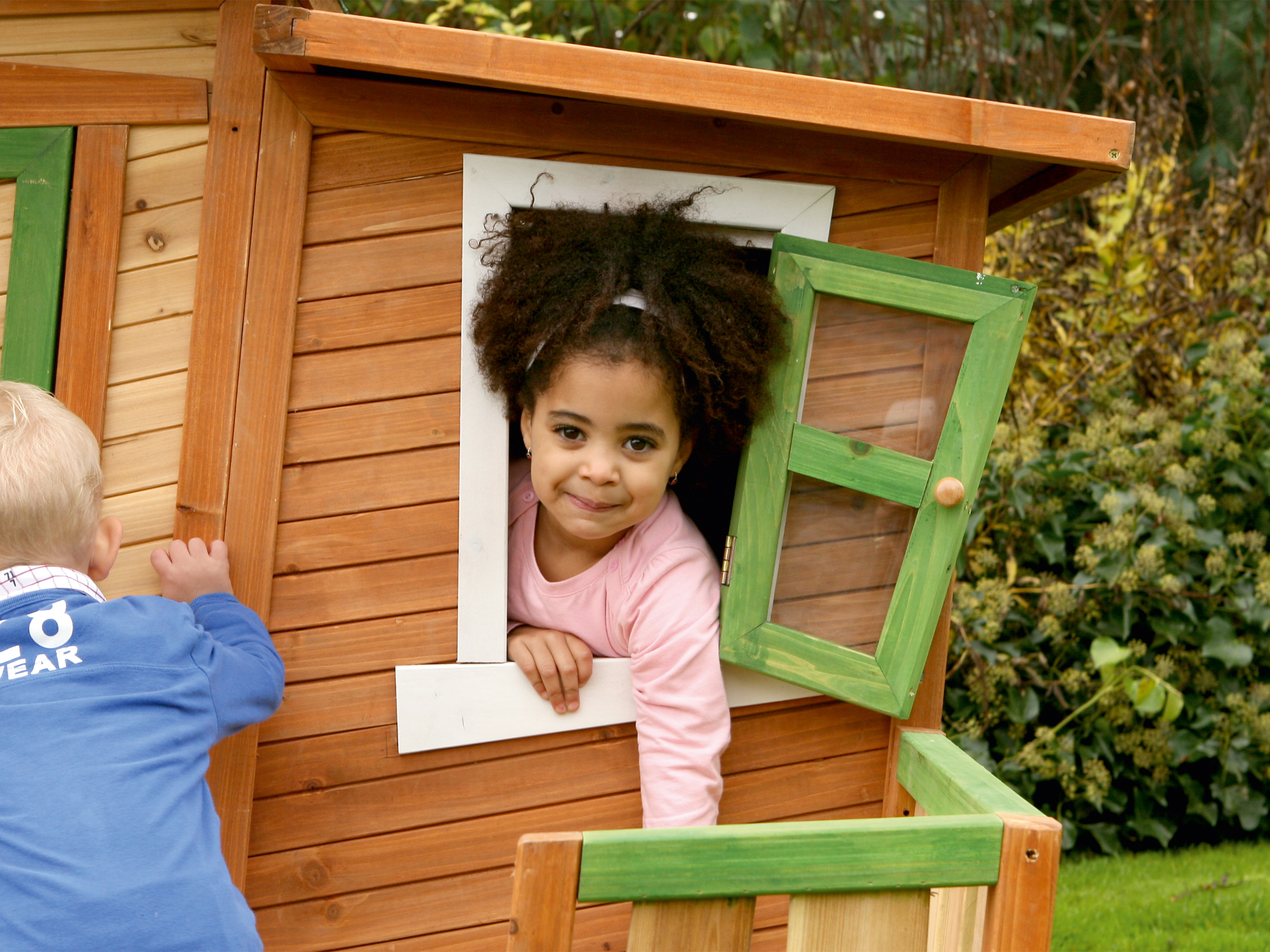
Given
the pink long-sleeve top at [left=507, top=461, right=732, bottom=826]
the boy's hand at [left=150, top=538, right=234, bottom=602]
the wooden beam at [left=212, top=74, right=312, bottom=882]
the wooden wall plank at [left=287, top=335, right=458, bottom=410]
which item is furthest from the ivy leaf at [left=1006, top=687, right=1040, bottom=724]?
the boy's hand at [left=150, top=538, right=234, bottom=602]

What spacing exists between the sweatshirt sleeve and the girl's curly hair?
0.62 m

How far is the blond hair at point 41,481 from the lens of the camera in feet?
5.50

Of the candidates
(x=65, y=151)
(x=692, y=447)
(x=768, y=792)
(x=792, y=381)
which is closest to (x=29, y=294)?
(x=65, y=151)

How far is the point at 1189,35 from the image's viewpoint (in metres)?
Answer: 5.45

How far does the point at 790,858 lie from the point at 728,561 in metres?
0.67

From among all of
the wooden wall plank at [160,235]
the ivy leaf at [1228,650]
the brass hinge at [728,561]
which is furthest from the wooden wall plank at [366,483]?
the ivy leaf at [1228,650]

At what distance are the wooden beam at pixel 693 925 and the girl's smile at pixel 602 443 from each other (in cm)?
75

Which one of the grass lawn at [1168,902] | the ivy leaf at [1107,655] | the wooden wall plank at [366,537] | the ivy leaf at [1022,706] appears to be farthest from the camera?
the ivy leaf at [1022,706]

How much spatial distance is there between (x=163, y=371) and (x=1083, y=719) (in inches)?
121

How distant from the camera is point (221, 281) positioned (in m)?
1.96

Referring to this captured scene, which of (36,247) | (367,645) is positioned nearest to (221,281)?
(36,247)

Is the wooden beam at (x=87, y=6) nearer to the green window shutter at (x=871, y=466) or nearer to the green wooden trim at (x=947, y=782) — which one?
the green window shutter at (x=871, y=466)

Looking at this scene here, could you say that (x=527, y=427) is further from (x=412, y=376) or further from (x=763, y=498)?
(x=763, y=498)

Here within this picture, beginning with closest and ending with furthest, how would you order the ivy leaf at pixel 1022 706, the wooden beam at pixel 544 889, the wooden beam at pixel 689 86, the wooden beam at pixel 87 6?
1. the wooden beam at pixel 544 889
2. the wooden beam at pixel 689 86
3. the wooden beam at pixel 87 6
4. the ivy leaf at pixel 1022 706
